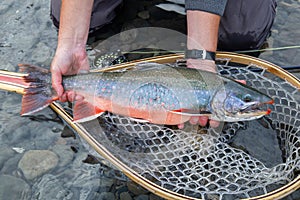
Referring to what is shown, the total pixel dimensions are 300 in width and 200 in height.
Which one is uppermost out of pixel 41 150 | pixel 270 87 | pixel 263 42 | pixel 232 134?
pixel 263 42

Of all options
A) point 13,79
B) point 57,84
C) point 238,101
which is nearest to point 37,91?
point 57,84

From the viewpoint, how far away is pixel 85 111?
2277 millimetres

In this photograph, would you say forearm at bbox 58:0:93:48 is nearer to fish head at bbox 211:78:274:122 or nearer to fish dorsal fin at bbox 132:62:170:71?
fish dorsal fin at bbox 132:62:170:71

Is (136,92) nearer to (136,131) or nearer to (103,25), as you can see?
(136,131)

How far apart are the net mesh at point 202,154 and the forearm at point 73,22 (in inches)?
20.2

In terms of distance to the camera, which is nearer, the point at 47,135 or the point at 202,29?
the point at 202,29

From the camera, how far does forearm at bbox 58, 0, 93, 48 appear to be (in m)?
2.46

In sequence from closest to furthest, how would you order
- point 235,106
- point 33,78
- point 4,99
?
point 235,106 → point 33,78 → point 4,99

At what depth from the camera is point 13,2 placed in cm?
368

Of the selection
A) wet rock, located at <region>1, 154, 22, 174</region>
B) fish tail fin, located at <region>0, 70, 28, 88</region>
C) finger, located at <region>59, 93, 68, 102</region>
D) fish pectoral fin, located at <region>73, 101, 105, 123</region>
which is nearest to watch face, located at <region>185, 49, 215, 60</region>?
fish pectoral fin, located at <region>73, 101, 105, 123</region>

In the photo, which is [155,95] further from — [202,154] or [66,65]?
[66,65]

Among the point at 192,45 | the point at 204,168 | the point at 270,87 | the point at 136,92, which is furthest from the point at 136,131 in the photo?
the point at 270,87

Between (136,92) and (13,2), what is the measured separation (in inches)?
82.0

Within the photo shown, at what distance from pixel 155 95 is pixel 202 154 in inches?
16.7
